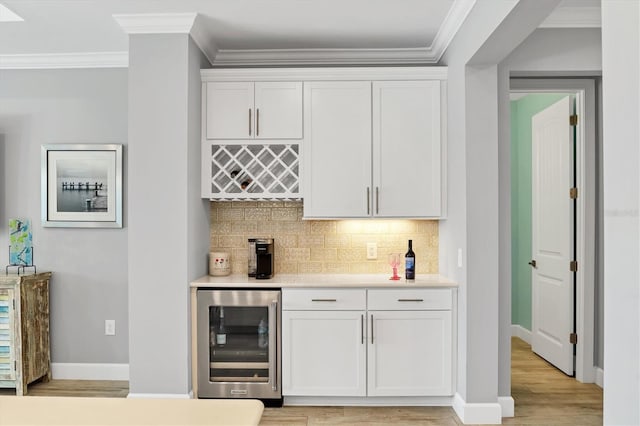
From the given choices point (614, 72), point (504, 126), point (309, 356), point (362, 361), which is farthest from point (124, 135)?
point (614, 72)

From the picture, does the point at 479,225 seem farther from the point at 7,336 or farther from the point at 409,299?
the point at 7,336

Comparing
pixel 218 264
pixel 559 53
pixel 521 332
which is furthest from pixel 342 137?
pixel 521 332

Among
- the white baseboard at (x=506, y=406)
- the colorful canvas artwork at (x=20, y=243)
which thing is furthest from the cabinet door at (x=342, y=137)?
the colorful canvas artwork at (x=20, y=243)

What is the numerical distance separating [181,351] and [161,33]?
2.14m

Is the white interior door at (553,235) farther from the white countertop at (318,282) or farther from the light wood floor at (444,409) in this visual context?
the white countertop at (318,282)

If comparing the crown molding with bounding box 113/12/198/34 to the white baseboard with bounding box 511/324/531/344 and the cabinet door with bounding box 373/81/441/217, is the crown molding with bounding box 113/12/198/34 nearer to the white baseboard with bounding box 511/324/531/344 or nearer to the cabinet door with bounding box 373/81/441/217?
the cabinet door with bounding box 373/81/441/217

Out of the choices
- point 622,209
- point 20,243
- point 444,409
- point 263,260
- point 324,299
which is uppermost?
point 622,209

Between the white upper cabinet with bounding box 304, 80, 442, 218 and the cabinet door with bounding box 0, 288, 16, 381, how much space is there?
224 centimetres

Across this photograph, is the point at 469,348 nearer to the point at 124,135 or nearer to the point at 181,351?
the point at 181,351

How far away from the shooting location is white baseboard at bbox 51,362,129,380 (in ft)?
13.1

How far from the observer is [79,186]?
3.97 m

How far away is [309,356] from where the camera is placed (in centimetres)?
342

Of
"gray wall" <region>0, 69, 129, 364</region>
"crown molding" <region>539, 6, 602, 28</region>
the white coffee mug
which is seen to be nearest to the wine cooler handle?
the white coffee mug

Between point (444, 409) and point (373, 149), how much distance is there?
6.20ft
